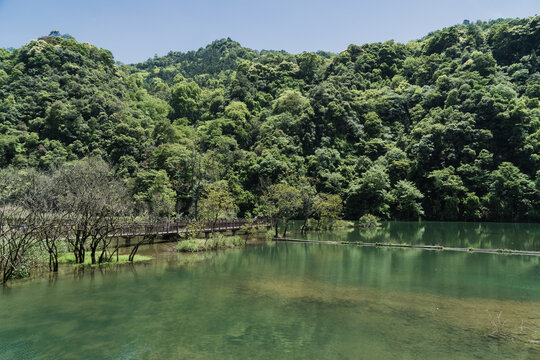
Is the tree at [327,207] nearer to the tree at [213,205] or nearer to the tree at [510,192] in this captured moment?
the tree at [213,205]

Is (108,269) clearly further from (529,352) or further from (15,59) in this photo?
(15,59)

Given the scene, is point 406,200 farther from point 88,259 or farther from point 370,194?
point 88,259

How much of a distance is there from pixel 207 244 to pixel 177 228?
11.6 feet

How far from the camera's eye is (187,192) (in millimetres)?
47062

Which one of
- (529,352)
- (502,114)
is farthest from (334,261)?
(502,114)

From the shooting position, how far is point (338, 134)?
6462 cm

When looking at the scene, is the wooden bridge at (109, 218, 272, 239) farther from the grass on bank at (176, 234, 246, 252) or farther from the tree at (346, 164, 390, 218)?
the tree at (346, 164, 390, 218)

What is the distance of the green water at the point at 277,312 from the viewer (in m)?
9.45

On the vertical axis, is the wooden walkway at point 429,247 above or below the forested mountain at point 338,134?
below

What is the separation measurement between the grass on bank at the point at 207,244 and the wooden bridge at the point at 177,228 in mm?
1524

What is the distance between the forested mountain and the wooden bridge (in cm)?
679

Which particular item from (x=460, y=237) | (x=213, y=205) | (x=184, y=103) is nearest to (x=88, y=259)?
(x=213, y=205)

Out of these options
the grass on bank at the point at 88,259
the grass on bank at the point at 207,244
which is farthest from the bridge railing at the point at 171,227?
the grass on bank at the point at 207,244

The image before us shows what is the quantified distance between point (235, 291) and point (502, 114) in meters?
55.6
